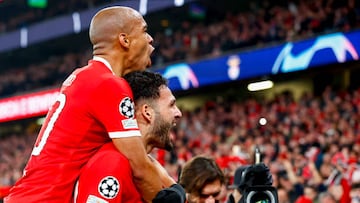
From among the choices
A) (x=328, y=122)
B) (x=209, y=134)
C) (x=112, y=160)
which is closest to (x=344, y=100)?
A: (x=328, y=122)

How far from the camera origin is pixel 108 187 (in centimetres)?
240

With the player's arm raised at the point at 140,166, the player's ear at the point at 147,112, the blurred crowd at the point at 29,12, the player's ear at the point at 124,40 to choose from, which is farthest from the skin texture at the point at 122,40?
the blurred crowd at the point at 29,12

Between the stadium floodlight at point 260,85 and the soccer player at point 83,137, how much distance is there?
13.9m

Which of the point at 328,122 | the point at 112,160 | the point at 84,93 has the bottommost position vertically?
the point at 112,160

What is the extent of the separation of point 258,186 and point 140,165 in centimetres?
48

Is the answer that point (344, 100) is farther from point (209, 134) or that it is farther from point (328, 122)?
point (209, 134)

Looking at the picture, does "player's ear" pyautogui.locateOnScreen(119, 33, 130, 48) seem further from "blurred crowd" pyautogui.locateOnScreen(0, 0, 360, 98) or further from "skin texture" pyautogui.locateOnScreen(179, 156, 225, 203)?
"blurred crowd" pyautogui.locateOnScreen(0, 0, 360, 98)

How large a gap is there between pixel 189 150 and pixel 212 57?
12.4 ft

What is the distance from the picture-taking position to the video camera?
2.64m

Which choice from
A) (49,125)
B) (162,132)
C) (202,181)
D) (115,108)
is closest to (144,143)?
(162,132)

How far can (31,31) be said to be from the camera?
845 inches

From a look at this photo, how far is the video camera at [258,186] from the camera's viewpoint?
8.68 feet

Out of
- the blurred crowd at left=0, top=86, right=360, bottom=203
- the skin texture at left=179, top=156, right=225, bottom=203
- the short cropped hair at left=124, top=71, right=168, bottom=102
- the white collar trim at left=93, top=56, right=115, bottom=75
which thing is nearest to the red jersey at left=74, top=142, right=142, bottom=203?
the short cropped hair at left=124, top=71, right=168, bottom=102

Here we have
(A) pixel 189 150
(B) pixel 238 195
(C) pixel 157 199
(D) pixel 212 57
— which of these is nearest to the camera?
(C) pixel 157 199
